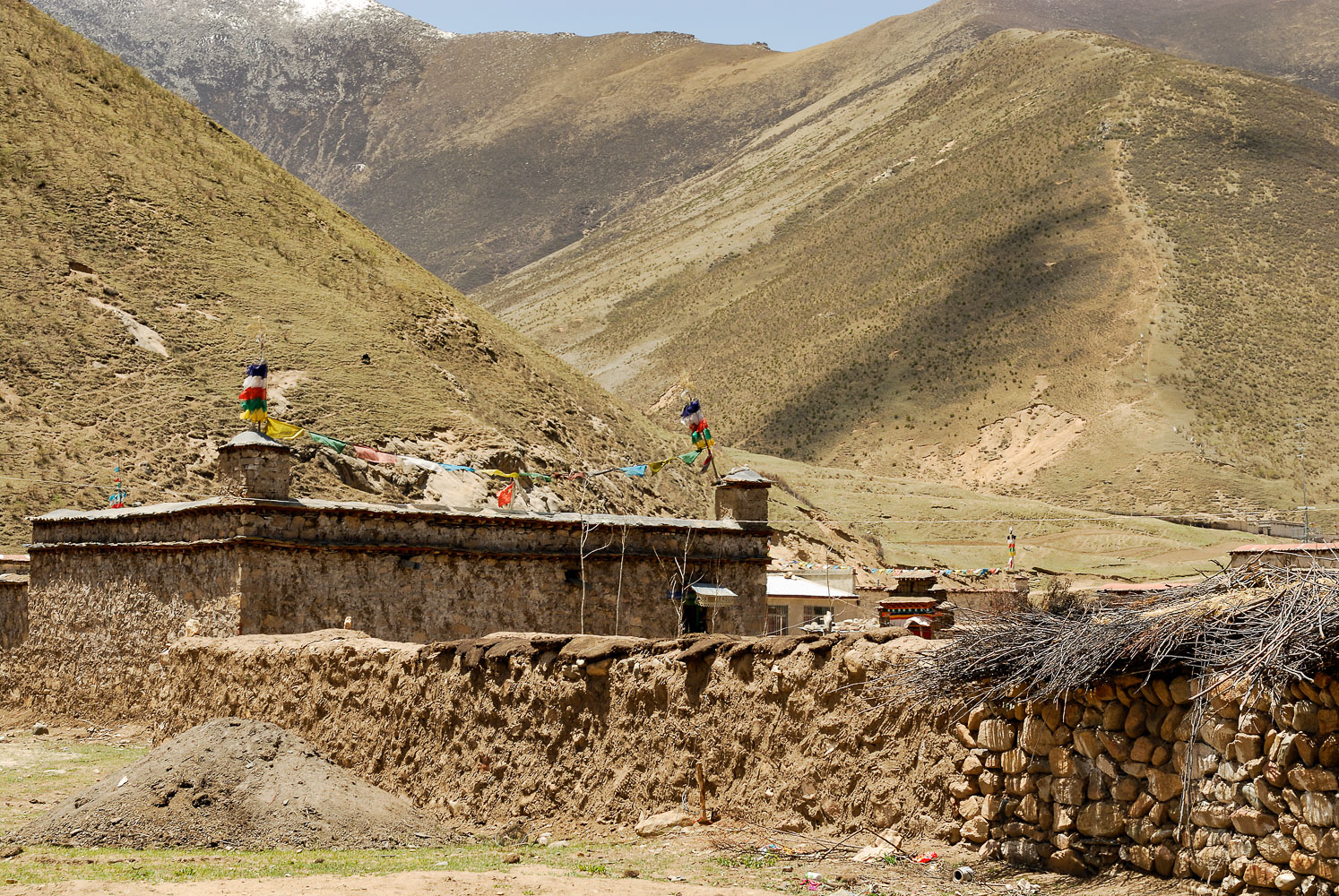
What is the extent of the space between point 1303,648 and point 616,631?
14985mm

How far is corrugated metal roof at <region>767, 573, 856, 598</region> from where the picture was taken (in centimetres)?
2756

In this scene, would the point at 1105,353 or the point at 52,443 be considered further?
the point at 1105,353

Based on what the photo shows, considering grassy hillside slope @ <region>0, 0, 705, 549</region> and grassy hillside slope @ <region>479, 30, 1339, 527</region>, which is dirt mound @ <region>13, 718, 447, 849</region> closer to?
grassy hillside slope @ <region>0, 0, 705, 549</region>

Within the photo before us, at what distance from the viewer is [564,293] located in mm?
143375

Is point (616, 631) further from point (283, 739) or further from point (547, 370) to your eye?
point (547, 370)

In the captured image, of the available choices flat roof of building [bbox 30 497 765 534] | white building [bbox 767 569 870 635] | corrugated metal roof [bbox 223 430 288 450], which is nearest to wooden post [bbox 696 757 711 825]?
flat roof of building [bbox 30 497 765 534]

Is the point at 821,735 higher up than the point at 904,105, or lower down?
lower down

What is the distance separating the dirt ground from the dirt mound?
0.26m

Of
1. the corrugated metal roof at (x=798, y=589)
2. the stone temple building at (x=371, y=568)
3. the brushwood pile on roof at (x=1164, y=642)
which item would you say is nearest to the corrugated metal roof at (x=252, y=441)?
the stone temple building at (x=371, y=568)

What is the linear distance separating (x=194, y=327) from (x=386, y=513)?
2122 cm

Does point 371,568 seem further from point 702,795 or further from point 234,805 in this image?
point 702,795

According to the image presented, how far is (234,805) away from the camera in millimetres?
11352

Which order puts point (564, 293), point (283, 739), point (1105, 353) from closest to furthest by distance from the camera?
point (283, 739), point (1105, 353), point (564, 293)

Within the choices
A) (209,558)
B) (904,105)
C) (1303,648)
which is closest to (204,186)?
(209,558)
